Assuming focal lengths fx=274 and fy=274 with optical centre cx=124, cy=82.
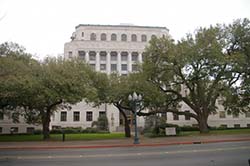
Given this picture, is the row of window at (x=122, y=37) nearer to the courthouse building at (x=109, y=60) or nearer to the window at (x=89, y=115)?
the courthouse building at (x=109, y=60)

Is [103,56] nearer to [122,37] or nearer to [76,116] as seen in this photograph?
[122,37]

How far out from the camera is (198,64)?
33.4m

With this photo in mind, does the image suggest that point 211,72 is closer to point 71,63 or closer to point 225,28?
point 225,28

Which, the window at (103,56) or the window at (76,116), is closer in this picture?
the window at (76,116)

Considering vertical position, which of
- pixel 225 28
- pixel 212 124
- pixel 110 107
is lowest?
pixel 212 124

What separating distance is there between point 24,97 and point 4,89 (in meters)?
2.51

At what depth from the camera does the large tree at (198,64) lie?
3234 cm

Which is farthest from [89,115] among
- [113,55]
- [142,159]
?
[142,159]

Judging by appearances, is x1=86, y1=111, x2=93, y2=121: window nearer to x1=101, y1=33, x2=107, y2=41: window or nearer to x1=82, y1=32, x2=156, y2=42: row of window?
x1=82, y1=32, x2=156, y2=42: row of window

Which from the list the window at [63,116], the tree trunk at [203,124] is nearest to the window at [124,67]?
the window at [63,116]

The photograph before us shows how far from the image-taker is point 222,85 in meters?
36.9

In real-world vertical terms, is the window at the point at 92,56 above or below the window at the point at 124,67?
above

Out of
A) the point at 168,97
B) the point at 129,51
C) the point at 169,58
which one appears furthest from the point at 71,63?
the point at 129,51

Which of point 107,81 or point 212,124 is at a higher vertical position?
point 107,81
